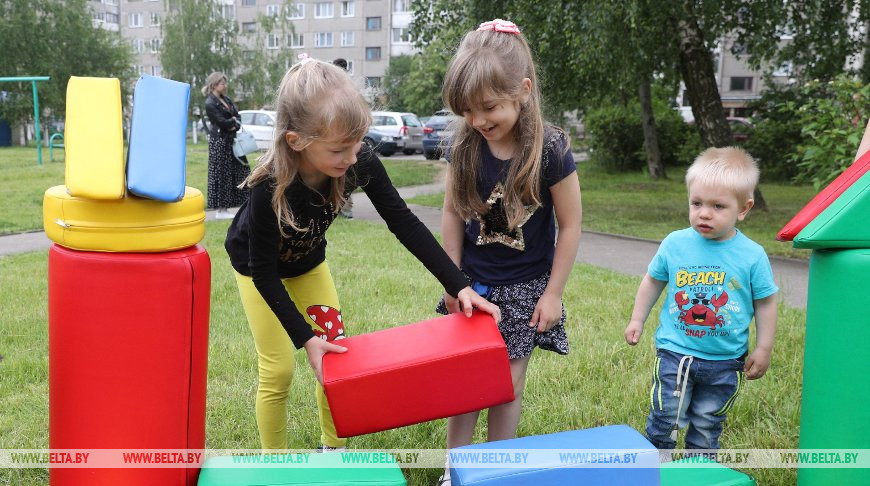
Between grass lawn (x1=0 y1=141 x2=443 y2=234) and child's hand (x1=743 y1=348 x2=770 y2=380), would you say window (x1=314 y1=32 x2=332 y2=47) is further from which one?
child's hand (x1=743 y1=348 x2=770 y2=380)

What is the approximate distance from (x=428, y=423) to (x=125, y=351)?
1.40 meters

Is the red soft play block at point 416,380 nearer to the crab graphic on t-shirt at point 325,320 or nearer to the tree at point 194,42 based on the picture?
the crab graphic on t-shirt at point 325,320

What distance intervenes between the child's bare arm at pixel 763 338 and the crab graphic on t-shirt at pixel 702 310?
0.45 ft

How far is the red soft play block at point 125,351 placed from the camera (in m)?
1.95

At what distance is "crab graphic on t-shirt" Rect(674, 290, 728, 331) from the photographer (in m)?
2.33

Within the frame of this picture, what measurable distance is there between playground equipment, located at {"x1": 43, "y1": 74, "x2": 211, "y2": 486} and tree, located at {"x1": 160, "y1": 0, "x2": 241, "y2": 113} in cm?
3888

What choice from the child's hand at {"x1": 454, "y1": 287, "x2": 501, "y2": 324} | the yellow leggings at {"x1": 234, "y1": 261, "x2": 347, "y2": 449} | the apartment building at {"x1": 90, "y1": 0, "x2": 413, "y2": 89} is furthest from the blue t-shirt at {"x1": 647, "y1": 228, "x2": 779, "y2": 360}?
the apartment building at {"x1": 90, "y1": 0, "x2": 413, "y2": 89}

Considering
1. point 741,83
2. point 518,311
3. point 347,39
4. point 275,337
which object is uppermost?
point 347,39

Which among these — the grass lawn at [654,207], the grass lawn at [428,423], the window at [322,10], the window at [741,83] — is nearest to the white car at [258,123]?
Answer: the grass lawn at [654,207]

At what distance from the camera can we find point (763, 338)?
2.36 metres

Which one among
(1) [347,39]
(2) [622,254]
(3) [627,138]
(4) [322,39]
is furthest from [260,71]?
(2) [622,254]

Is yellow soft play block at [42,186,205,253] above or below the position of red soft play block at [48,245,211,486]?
above

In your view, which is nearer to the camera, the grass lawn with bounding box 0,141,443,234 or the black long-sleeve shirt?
the black long-sleeve shirt

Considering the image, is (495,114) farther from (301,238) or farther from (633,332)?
(633,332)
